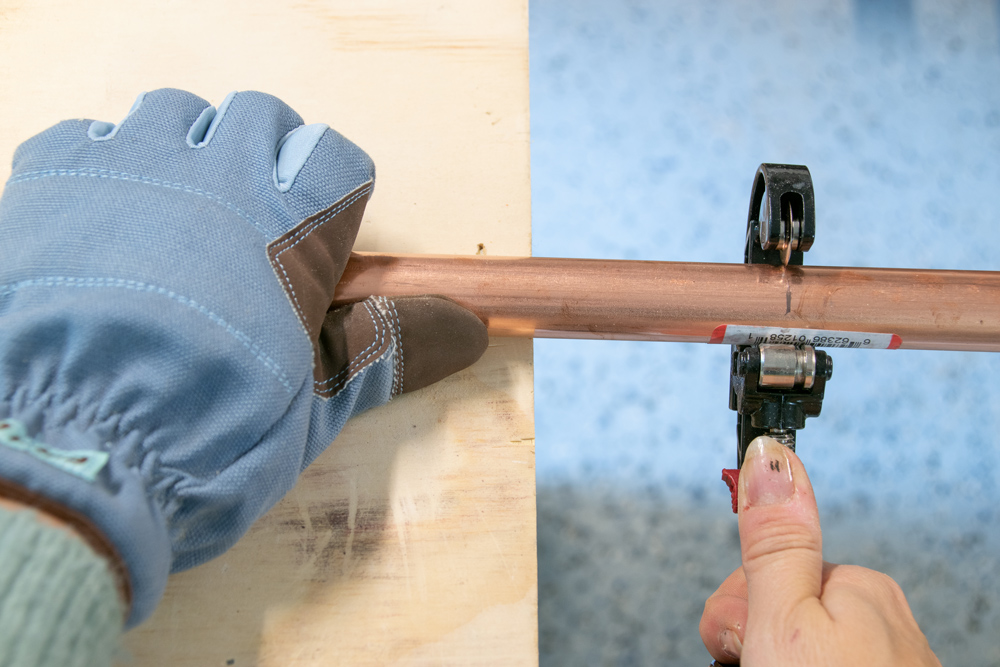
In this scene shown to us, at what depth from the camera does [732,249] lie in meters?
Answer: 1.21

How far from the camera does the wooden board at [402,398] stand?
0.50 m

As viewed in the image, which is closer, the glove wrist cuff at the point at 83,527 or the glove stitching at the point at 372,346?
the glove wrist cuff at the point at 83,527

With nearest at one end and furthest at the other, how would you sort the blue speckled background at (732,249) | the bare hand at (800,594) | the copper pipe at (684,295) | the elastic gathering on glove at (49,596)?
the elastic gathering on glove at (49,596) → the bare hand at (800,594) → the copper pipe at (684,295) → the blue speckled background at (732,249)

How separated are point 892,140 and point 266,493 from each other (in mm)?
1360

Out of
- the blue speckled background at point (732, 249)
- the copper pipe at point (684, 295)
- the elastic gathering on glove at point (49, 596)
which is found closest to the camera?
the elastic gathering on glove at point (49, 596)

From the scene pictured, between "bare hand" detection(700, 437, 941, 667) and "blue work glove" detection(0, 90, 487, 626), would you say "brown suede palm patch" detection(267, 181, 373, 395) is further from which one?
"bare hand" detection(700, 437, 941, 667)

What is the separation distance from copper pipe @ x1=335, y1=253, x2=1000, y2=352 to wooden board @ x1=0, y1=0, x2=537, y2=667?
62mm

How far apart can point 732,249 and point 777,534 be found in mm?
845

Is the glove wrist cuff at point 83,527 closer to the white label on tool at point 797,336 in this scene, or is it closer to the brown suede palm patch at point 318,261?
the brown suede palm patch at point 318,261

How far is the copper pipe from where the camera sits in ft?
1.72

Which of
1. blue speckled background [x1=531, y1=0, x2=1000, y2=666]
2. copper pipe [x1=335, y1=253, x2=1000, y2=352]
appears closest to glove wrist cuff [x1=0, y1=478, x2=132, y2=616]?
copper pipe [x1=335, y1=253, x2=1000, y2=352]

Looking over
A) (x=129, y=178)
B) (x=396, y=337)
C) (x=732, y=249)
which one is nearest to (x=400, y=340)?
(x=396, y=337)

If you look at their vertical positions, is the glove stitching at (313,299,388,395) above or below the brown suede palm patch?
below

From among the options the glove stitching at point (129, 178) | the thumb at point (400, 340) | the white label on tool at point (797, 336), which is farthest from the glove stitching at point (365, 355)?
the white label on tool at point (797, 336)
